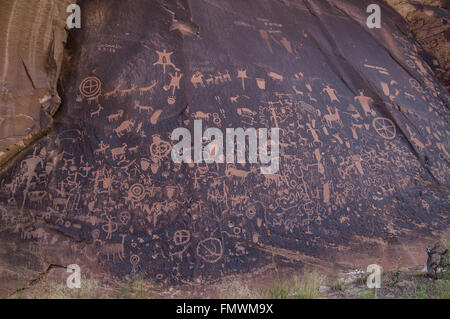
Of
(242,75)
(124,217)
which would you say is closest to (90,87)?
(124,217)

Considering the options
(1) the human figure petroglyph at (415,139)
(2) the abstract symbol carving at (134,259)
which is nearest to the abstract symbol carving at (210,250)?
(2) the abstract symbol carving at (134,259)

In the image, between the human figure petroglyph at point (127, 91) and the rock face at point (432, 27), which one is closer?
the human figure petroglyph at point (127, 91)

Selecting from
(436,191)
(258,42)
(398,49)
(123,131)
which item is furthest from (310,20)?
(123,131)

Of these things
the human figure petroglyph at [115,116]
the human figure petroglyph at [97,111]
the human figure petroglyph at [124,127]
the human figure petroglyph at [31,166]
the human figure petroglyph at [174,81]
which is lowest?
the human figure petroglyph at [31,166]

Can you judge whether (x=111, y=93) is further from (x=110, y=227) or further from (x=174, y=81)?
(x=110, y=227)

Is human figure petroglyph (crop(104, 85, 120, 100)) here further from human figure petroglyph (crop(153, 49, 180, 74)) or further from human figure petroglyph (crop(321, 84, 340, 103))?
human figure petroglyph (crop(321, 84, 340, 103))

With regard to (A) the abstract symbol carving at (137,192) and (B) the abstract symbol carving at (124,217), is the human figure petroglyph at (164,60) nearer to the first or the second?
(A) the abstract symbol carving at (137,192)

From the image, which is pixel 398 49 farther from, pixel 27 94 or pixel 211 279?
pixel 27 94
